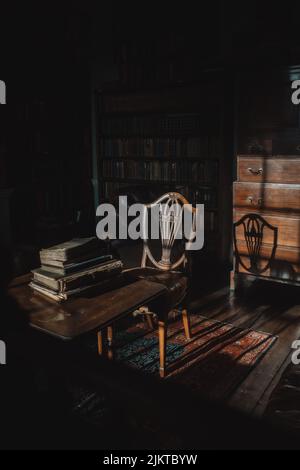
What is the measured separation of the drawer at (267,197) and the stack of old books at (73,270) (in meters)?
2.02

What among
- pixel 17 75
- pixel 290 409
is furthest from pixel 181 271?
pixel 17 75

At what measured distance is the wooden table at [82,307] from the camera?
5.37 ft

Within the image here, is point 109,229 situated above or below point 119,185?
below

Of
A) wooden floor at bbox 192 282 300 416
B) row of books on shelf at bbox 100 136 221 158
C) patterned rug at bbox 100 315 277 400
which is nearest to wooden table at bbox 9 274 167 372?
patterned rug at bbox 100 315 277 400

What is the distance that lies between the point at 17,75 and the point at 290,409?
16.5ft

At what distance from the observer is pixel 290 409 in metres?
1.35

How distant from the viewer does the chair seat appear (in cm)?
259

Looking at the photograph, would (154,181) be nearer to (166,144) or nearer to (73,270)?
(166,144)

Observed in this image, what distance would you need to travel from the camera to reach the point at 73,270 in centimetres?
191

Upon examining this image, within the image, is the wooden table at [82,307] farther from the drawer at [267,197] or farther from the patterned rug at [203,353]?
the drawer at [267,197]

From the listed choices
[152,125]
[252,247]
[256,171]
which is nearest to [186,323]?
[252,247]

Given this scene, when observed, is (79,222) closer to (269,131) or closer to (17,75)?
(17,75)

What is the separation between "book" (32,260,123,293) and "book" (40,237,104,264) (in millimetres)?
68

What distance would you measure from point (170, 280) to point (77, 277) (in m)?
0.91
